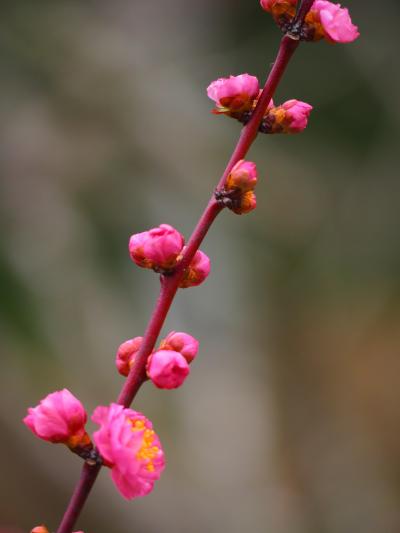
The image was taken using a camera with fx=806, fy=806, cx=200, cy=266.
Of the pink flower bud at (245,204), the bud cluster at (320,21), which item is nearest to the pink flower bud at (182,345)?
the pink flower bud at (245,204)

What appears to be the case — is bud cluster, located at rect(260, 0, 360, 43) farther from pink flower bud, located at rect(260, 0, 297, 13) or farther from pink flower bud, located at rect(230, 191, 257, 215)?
pink flower bud, located at rect(230, 191, 257, 215)

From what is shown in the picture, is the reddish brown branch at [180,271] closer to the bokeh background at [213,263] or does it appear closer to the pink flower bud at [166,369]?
the pink flower bud at [166,369]

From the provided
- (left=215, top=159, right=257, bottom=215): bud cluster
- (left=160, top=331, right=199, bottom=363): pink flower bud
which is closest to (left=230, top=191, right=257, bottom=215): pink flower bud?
(left=215, top=159, right=257, bottom=215): bud cluster

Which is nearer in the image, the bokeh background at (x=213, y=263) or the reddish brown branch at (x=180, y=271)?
the reddish brown branch at (x=180, y=271)

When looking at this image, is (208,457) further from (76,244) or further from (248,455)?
(76,244)

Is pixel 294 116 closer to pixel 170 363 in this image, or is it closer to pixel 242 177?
pixel 242 177

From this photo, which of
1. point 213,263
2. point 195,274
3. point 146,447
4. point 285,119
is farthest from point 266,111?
point 213,263
